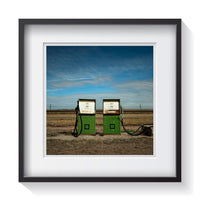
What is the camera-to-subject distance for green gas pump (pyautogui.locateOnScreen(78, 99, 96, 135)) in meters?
1.32

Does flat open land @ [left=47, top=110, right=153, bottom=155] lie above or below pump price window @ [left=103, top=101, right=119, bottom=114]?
below

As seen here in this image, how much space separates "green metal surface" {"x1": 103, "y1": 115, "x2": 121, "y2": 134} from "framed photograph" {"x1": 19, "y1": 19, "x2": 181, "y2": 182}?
5cm

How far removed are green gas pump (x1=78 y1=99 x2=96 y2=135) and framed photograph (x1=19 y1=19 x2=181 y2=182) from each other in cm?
2

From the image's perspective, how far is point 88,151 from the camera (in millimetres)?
1285

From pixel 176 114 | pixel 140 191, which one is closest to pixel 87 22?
pixel 176 114

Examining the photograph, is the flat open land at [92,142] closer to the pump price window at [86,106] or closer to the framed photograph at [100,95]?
the framed photograph at [100,95]

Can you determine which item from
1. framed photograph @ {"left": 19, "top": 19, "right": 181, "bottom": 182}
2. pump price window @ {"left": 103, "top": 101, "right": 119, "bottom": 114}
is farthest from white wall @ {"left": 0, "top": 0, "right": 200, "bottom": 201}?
pump price window @ {"left": 103, "top": 101, "right": 119, "bottom": 114}

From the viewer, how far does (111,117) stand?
1.39 m

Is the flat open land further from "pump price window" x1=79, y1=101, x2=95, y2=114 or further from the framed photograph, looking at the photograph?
"pump price window" x1=79, y1=101, x2=95, y2=114

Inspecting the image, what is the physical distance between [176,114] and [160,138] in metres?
0.19

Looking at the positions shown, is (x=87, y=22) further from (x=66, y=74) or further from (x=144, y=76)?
(x=144, y=76)
